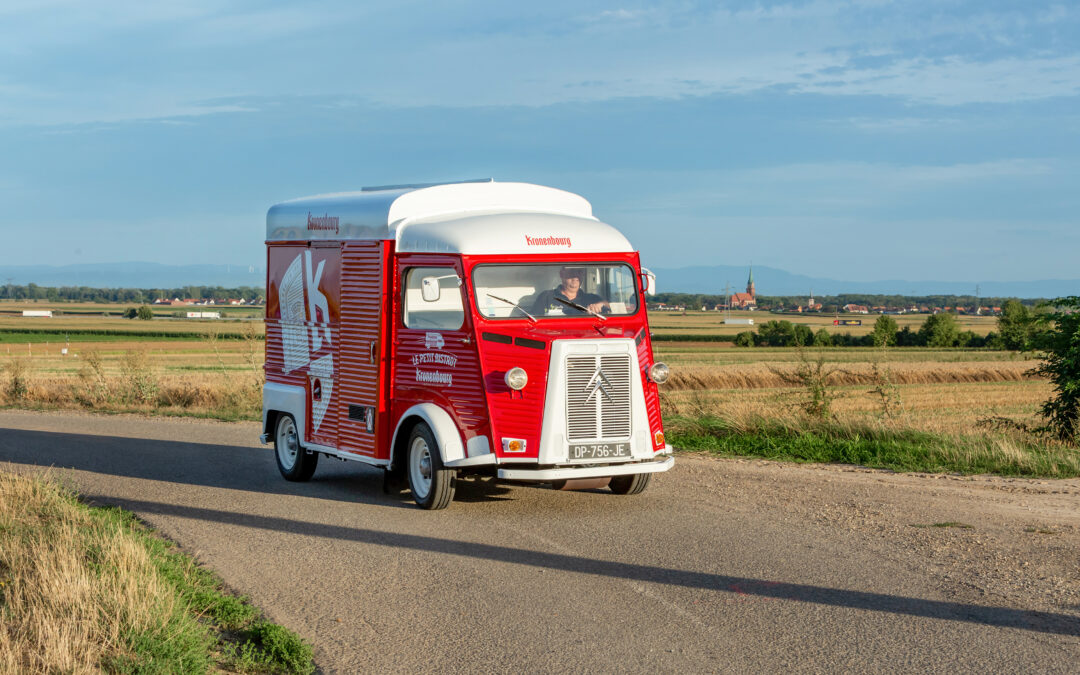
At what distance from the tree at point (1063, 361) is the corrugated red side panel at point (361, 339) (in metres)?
11.0

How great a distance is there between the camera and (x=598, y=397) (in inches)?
416

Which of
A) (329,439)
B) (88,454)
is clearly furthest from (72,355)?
(329,439)

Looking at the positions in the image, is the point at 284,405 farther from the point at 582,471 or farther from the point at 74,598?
the point at 74,598

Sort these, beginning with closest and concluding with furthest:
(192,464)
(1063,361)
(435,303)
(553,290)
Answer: (553,290) → (435,303) → (192,464) → (1063,361)

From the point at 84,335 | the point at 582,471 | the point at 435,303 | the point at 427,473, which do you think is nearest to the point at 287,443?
the point at 427,473

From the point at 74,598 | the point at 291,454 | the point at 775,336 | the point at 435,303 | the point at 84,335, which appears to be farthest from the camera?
the point at 84,335

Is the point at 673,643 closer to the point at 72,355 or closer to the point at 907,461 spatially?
the point at 907,461

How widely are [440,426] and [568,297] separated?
185 cm

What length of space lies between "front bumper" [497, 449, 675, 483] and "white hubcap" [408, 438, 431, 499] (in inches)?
38.0

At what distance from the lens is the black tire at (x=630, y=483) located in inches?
461

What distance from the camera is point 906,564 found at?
27.8 ft

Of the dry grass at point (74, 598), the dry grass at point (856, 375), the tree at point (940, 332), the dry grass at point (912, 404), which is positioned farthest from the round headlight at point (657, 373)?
the tree at point (940, 332)

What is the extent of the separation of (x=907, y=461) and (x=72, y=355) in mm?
60236

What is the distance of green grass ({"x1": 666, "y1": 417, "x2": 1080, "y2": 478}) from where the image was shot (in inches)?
529
